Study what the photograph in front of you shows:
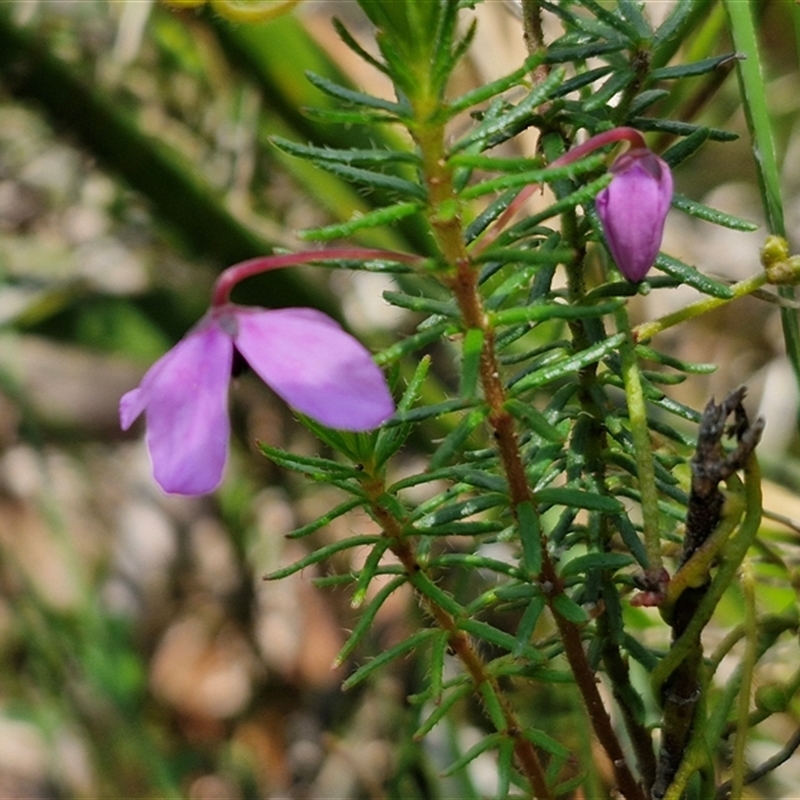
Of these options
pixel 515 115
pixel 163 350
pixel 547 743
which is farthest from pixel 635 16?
pixel 163 350

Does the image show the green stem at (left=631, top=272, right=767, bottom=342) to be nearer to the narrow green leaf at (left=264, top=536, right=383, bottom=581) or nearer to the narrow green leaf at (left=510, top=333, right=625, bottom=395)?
the narrow green leaf at (left=510, top=333, right=625, bottom=395)

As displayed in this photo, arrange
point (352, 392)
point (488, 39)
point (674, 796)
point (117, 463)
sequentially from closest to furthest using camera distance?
point (352, 392) → point (674, 796) → point (488, 39) → point (117, 463)

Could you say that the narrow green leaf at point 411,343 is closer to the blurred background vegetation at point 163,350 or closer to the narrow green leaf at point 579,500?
the narrow green leaf at point 579,500

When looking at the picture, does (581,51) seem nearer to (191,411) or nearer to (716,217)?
(716,217)

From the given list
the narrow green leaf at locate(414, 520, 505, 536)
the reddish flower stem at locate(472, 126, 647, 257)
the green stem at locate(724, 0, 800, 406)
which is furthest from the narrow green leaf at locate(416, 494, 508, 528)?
the green stem at locate(724, 0, 800, 406)

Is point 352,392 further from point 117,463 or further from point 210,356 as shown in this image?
point 117,463

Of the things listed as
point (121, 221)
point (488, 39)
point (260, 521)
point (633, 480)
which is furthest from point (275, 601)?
point (633, 480)
